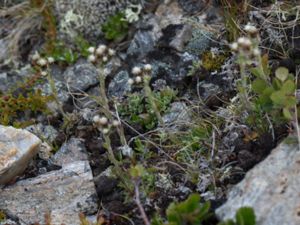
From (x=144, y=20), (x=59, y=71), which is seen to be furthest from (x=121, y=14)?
(x=59, y=71)

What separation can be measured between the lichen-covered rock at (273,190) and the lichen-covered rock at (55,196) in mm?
1029

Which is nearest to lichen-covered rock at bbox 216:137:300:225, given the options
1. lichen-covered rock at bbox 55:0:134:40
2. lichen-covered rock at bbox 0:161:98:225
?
lichen-covered rock at bbox 0:161:98:225

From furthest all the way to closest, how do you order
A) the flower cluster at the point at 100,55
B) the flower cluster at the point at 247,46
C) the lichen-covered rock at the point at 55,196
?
the lichen-covered rock at the point at 55,196 → the flower cluster at the point at 100,55 → the flower cluster at the point at 247,46

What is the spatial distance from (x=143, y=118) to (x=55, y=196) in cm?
86

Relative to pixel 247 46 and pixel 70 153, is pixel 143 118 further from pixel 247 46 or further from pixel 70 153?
pixel 247 46

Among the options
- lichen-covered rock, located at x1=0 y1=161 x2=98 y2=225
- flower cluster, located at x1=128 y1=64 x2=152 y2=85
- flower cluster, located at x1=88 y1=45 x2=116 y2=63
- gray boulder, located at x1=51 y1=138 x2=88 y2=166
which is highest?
flower cluster, located at x1=88 y1=45 x2=116 y2=63

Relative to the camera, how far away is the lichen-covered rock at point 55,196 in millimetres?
3668

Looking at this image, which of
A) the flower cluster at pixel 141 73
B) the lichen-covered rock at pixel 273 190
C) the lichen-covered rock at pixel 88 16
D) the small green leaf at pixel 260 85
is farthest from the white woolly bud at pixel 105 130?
the lichen-covered rock at pixel 88 16

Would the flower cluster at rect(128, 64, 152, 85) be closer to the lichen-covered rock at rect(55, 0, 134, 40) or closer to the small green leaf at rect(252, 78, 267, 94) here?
the small green leaf at rect(252, 78, 267, 94)

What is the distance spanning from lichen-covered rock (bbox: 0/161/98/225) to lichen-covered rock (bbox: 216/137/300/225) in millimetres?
1029

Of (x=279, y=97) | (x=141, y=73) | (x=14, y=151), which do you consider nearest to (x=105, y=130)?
(x=141, y=73)

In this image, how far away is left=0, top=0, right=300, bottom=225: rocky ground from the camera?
334 cm

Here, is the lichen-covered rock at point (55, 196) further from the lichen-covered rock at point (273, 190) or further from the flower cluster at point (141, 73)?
the lichen-covered rock at point (273, 190)

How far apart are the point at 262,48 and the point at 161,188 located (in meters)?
1.38
